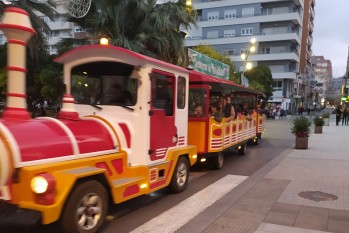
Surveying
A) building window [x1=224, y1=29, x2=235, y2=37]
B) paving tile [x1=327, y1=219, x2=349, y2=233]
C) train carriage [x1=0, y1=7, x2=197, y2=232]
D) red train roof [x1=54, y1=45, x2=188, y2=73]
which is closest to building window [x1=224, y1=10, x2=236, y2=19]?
building window [x1=224, y1=29, x2=235, y2=37]

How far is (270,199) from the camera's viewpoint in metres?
6.78

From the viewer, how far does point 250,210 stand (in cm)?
607

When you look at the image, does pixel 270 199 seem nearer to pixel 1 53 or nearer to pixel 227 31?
pixel 1 53

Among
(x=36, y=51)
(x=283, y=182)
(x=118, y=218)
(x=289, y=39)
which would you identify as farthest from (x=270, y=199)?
(x=289, y=39)

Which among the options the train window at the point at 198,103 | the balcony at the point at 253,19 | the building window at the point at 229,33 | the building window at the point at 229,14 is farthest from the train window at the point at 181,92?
the building window at the point at 229,14

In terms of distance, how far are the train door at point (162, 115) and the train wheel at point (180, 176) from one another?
0.47 meters

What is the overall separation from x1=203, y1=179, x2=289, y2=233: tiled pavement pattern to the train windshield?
2.26 meters

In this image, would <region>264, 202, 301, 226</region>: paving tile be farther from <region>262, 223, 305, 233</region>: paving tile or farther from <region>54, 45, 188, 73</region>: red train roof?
<region>54, 45, 188, 73</region>: red train roof

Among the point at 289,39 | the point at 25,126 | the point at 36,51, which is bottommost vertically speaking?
the point at 25,126

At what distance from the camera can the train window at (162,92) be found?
615 cm

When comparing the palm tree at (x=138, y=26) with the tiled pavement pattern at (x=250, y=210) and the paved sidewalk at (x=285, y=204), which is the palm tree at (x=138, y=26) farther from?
the tiled pavement pattern at (x=250, y=210)

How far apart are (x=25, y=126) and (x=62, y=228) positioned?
49.8 inches

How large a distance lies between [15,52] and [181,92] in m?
3.52

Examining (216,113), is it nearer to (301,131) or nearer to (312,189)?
(312,189)
